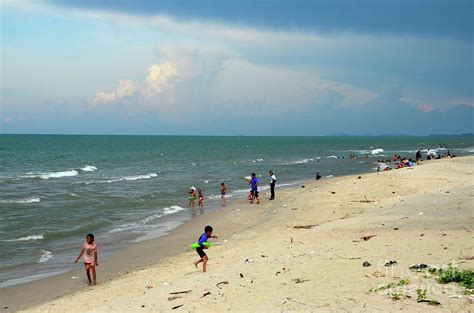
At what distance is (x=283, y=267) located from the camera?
1032cm

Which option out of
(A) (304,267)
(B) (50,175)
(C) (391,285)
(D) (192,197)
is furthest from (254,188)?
(B) (50,175)

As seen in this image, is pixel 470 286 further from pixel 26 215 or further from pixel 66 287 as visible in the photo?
pixel 26 215

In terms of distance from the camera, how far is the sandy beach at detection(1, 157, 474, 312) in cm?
793

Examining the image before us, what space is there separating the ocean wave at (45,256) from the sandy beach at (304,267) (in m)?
2.23

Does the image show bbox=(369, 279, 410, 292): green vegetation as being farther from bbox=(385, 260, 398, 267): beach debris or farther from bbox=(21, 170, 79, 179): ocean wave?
bbox=(21, 170, 79, 179): ocean wave

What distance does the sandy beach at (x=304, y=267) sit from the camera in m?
7.93

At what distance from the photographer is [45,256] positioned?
15773mm

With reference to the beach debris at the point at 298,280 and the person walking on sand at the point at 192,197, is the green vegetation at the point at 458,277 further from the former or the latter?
the person walking on sand at the point at 192,197

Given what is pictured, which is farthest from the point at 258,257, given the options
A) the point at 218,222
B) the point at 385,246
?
the point at 218,222

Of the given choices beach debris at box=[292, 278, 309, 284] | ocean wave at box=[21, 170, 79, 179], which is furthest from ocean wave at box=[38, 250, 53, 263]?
ocean wave at box=[21, 170, 79, 179]

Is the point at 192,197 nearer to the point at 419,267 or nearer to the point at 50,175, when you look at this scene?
the point at 419,267

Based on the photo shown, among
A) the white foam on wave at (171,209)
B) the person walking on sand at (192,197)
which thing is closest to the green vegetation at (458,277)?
the white foam on wave at (171,209)

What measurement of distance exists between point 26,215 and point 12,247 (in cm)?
745

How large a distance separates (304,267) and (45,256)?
32.1 feet
